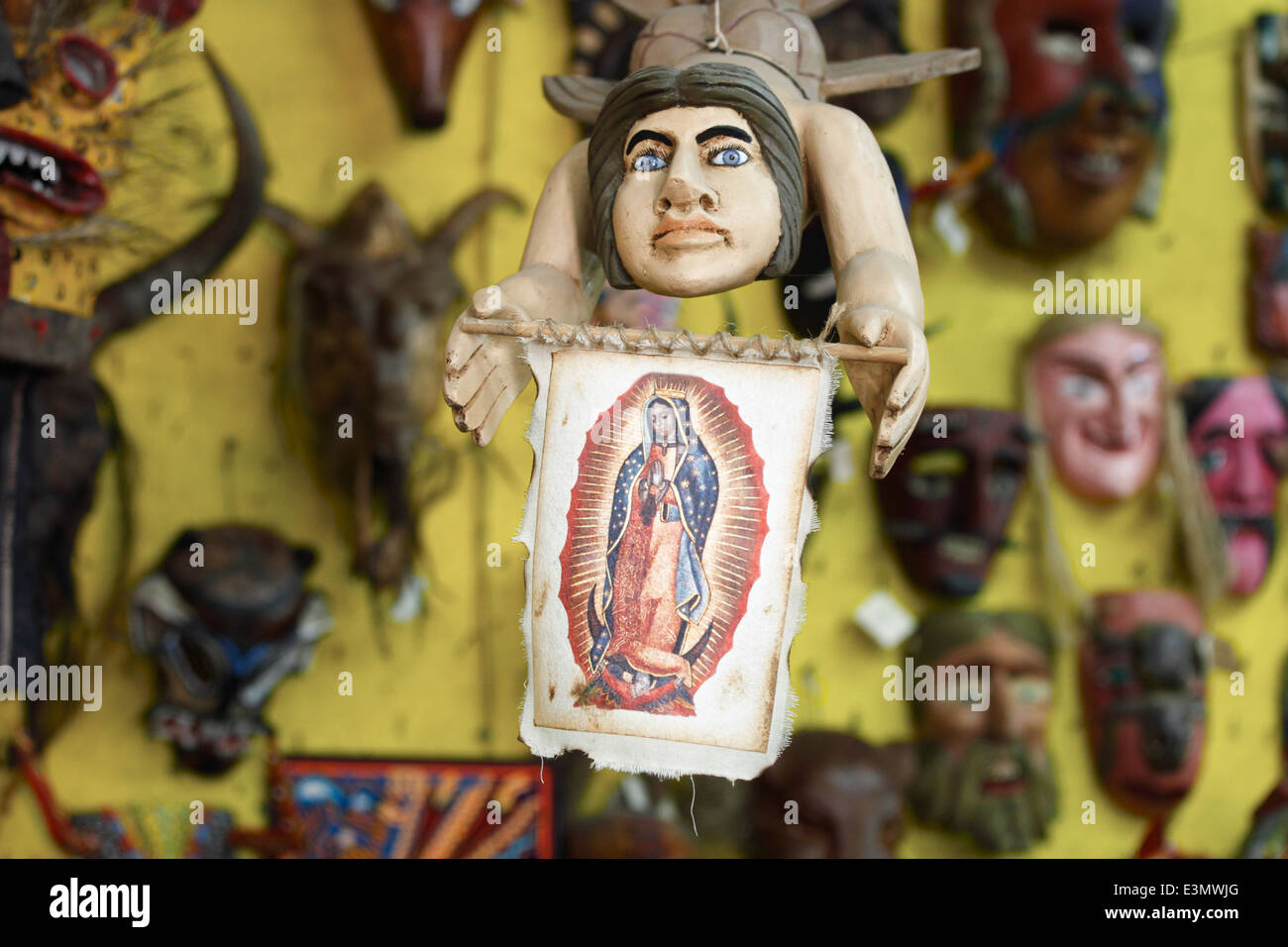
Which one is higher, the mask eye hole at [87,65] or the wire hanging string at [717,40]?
the mask eye hole at [87,65]

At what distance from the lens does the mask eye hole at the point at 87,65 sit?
2.83m

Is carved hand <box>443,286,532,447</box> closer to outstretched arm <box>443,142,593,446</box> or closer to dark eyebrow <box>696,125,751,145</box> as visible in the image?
outstretched arm <box>443,142,593,446</box>

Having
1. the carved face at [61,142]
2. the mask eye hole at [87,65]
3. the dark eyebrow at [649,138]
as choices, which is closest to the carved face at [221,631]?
the carved face at [61,142]

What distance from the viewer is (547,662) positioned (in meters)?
1.53

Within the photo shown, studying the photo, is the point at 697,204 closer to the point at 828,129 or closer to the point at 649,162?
the point at 649,162

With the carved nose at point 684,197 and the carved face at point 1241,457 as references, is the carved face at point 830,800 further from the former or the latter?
the carved nose at point 684,197

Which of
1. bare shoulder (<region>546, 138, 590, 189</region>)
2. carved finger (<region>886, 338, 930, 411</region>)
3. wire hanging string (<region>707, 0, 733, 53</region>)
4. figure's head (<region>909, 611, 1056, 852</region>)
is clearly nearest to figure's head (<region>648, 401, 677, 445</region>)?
carved finger (<region>886, 338, 930, 411</region>)

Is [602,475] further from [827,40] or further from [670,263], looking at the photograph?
[827,40]

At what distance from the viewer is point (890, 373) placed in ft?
4.65

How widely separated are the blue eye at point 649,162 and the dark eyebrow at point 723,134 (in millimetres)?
59

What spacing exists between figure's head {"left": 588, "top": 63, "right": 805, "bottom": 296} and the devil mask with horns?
180 cm

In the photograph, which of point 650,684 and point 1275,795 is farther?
point 1275,795
